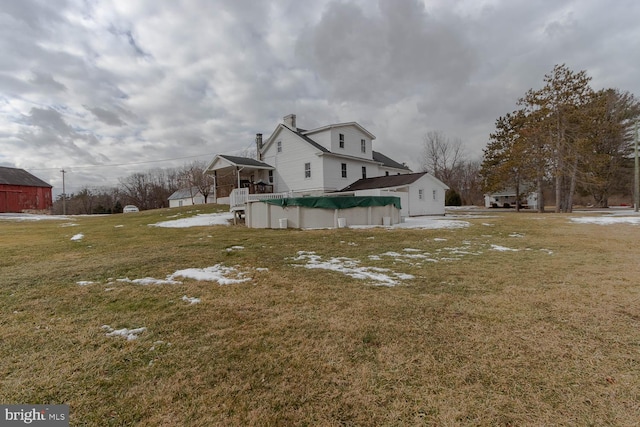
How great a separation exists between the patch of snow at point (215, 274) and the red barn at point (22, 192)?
43.0 meters

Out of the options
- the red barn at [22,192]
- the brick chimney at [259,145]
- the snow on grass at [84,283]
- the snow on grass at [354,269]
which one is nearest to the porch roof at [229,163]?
the brick chimney at [259,145]

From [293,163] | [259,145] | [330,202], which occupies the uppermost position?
Result: [259,145]

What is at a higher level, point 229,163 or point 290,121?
point 290,121

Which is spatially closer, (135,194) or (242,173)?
(242,173)

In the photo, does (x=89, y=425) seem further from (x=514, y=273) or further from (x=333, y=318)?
(x=514, y=273)

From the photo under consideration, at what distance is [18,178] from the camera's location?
3475 cm

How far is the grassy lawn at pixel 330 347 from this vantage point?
1.96 m

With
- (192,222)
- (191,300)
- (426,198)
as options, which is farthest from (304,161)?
(191,300)

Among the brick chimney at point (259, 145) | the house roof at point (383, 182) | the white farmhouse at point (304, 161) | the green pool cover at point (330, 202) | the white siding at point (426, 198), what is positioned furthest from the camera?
the brick chimney at point (259, 145)

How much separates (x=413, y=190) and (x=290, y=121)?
35.1 feet

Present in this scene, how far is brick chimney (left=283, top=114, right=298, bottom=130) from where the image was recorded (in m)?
22.3

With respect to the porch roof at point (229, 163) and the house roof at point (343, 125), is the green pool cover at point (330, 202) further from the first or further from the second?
the house roof at point (343, 125)

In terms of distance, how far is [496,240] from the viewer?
9.34 metres

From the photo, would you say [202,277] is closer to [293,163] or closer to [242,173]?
[293,163]
